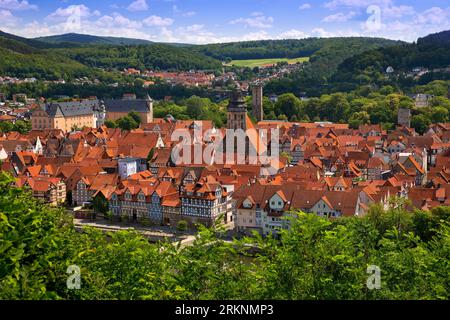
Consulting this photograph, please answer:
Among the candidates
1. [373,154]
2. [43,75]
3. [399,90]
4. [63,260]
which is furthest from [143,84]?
[63,260]

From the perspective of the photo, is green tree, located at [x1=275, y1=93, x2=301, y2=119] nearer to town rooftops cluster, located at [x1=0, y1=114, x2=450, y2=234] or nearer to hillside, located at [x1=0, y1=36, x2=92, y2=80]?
town rooftops cluster, located at [x1=0, y1=114, x2=450, y2=234]

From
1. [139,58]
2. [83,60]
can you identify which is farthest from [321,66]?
[83,60]

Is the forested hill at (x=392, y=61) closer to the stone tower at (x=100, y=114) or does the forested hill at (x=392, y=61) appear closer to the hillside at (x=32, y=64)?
the stone tower at (x=100, y=114)

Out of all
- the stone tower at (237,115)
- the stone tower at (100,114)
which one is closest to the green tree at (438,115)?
the stone tower at (237,115)

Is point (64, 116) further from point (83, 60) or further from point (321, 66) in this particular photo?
point (83, 60)

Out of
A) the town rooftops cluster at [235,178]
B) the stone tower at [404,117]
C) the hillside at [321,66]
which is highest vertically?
the hillside at [321,66]
